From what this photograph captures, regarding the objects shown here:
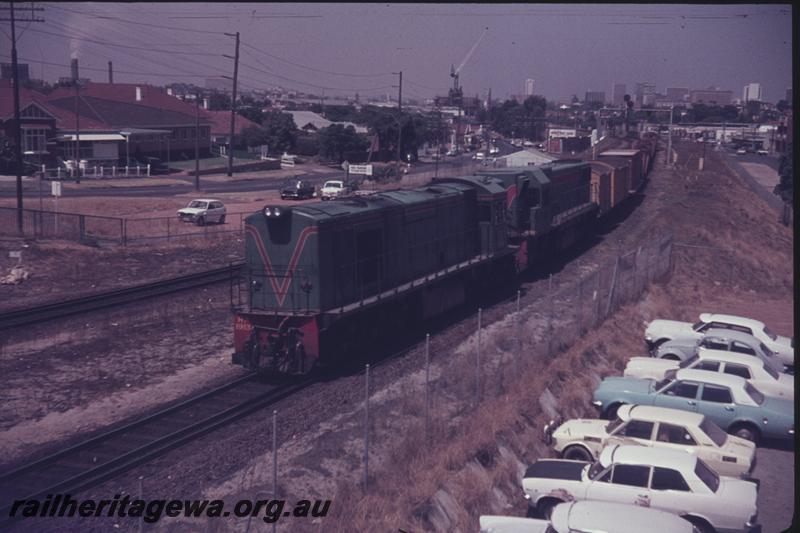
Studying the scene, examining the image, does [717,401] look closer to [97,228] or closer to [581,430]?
[581,430]

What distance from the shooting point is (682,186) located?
58875 millimetres

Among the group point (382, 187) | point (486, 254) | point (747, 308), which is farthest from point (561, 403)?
point (382, 187)

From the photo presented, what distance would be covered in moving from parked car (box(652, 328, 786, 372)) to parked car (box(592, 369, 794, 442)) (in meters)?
3.01

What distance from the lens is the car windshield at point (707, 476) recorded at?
11618 mm

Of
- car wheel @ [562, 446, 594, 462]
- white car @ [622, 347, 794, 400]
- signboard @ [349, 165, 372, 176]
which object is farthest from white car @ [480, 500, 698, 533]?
signboard @ [349, 165, 372, 176]

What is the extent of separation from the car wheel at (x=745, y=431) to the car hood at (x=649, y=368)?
2391 mm

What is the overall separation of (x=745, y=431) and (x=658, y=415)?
2934 millimetres

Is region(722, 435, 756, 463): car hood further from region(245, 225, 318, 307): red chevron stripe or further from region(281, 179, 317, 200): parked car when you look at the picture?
region(281, 179, 317, 200): parked car

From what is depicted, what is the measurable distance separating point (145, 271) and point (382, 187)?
92.5 feet

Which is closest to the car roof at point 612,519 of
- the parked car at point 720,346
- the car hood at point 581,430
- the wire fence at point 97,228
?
the car hood at point 581,430

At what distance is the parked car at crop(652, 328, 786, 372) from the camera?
64.2ft

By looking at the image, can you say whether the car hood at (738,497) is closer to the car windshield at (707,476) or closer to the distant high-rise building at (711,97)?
the car windshield at (707,476)

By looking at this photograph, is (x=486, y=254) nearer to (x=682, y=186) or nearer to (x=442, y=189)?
(x=442, y=189)

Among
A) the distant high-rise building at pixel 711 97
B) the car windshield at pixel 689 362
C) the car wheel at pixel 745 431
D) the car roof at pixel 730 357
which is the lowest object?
the car wheel at pixel 745 431
